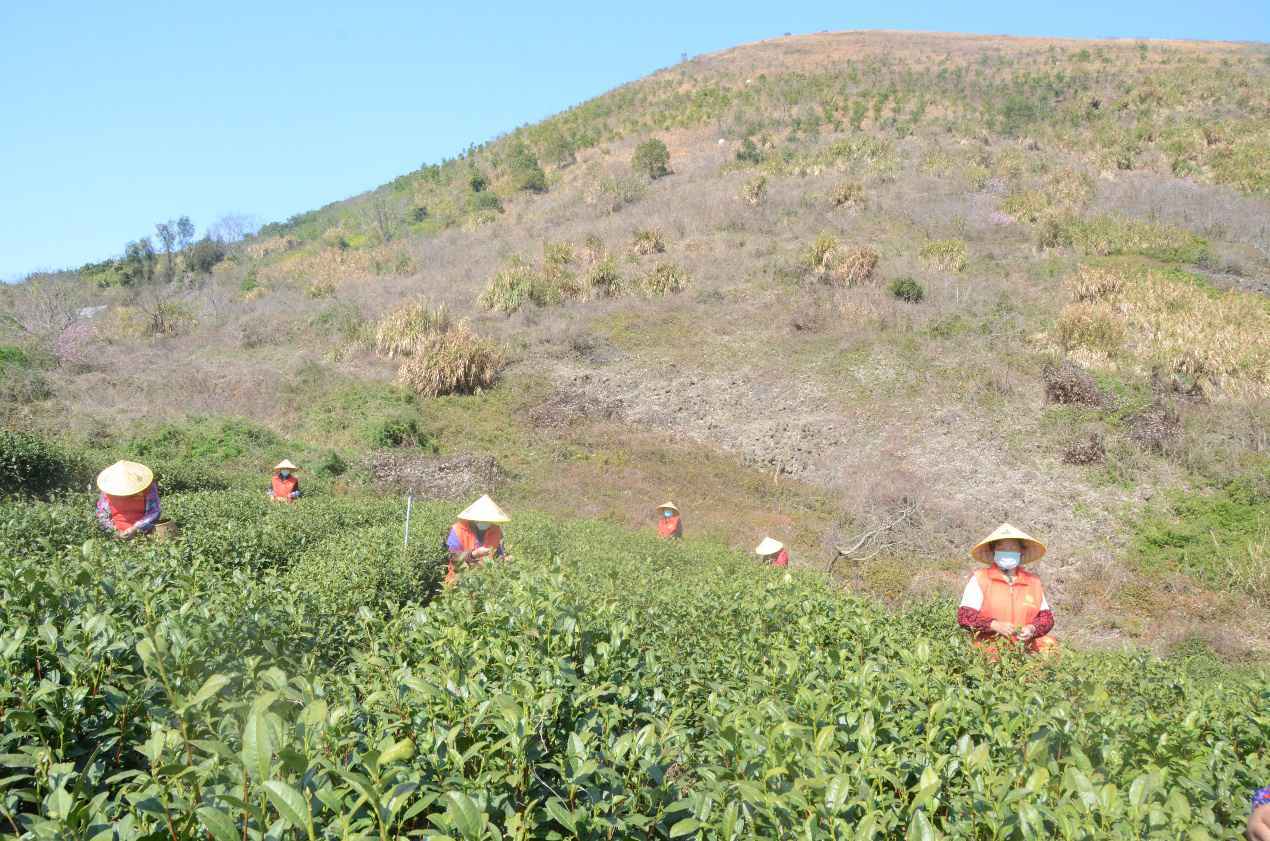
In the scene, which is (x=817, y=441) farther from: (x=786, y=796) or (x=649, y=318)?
(x=786, y=796)

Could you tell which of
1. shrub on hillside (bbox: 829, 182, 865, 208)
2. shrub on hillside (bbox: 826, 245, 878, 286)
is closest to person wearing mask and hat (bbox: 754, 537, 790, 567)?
shrub on hillside (bbox: 826, 245, 878, 286)

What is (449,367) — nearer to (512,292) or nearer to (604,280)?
(512,292)

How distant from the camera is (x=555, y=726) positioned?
2662 millimetres

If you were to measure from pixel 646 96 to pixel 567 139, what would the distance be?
33.7ft

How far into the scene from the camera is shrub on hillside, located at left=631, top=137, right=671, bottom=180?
38.2 m

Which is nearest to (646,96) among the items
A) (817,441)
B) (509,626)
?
(817,441)

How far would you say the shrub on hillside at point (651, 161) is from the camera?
38219mm

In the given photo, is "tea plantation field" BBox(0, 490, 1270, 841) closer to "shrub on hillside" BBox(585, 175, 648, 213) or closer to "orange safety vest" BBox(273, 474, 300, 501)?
"orange safety vest" BBox(273, 474, 300, 501)

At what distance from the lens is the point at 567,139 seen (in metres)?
47.6

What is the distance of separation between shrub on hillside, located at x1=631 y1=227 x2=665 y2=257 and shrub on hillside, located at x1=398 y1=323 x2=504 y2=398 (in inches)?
361

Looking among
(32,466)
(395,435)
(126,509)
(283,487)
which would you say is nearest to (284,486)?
(283,487)

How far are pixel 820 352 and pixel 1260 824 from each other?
64.2ft

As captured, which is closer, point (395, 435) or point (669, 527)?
point (669, 527)

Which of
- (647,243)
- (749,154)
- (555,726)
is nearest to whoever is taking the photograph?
(555,726)
